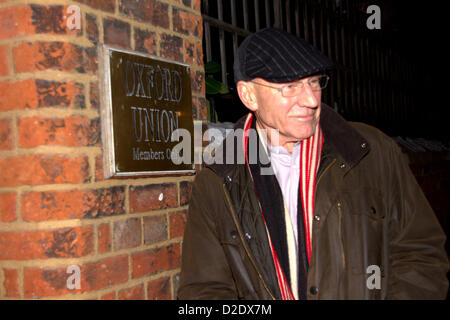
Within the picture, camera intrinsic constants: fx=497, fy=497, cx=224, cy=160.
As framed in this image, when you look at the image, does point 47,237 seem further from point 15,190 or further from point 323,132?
point 323,132

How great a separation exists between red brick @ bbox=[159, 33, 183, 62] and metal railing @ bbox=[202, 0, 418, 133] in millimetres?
897

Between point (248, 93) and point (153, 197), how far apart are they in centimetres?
63

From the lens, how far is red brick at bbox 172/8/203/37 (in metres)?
2.40

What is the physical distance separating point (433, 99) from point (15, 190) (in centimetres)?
717

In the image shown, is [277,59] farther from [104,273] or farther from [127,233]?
[104,273]

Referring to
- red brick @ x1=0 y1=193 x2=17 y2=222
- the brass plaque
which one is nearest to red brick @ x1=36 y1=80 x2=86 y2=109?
the brass plaque

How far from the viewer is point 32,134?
1.84 m

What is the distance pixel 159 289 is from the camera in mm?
2223

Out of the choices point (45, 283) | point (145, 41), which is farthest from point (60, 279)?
point (145, 41)

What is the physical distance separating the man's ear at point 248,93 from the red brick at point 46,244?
867 mm

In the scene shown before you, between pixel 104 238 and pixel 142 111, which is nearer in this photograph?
pixel 104 238

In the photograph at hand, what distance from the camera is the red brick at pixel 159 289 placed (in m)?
2.17

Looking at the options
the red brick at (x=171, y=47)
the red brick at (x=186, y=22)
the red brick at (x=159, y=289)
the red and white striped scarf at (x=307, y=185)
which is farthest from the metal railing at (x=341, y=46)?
the red brick at (x=159, y=289)

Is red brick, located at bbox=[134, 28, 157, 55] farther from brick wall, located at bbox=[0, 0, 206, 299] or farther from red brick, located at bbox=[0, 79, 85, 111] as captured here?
red brick, located at bbox=[0, 79, 85, 111]
